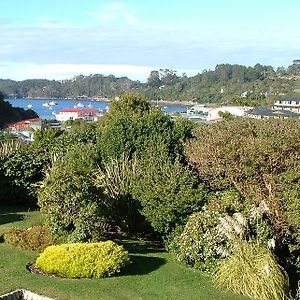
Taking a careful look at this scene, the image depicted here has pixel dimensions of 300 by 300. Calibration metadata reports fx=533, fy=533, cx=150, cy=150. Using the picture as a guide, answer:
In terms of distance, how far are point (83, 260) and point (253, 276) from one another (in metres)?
3.47

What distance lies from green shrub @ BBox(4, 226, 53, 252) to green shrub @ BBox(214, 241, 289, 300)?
166 inches

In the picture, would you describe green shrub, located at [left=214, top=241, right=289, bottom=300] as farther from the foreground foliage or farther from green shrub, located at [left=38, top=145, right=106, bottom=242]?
green shrub, located at [left=38, top=145, right=106, bottom=242]

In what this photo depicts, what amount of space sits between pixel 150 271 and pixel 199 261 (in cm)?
123

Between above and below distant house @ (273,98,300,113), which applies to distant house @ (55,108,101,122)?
below

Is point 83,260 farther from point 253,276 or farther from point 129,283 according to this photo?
point 253,276

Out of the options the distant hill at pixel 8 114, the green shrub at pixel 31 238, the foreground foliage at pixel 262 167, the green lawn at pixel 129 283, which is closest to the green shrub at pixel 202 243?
the green lawn at pixel 129 283

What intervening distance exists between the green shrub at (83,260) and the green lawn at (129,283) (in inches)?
7.3

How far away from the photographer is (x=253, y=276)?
35.3 feet

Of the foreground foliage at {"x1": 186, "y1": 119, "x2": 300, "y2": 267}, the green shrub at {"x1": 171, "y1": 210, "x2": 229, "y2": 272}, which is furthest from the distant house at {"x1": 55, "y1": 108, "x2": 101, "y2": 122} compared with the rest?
the green shrub at {"x1": 171, "y1": 210, "x2": 229, "y2": 272}

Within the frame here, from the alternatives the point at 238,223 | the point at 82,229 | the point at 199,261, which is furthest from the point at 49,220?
the point at 238,223

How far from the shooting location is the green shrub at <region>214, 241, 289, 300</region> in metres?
10.6

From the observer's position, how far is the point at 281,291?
10.7 m

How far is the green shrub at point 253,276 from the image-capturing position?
1057cm

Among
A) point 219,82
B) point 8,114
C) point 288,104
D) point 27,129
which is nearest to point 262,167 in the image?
point 27,129
